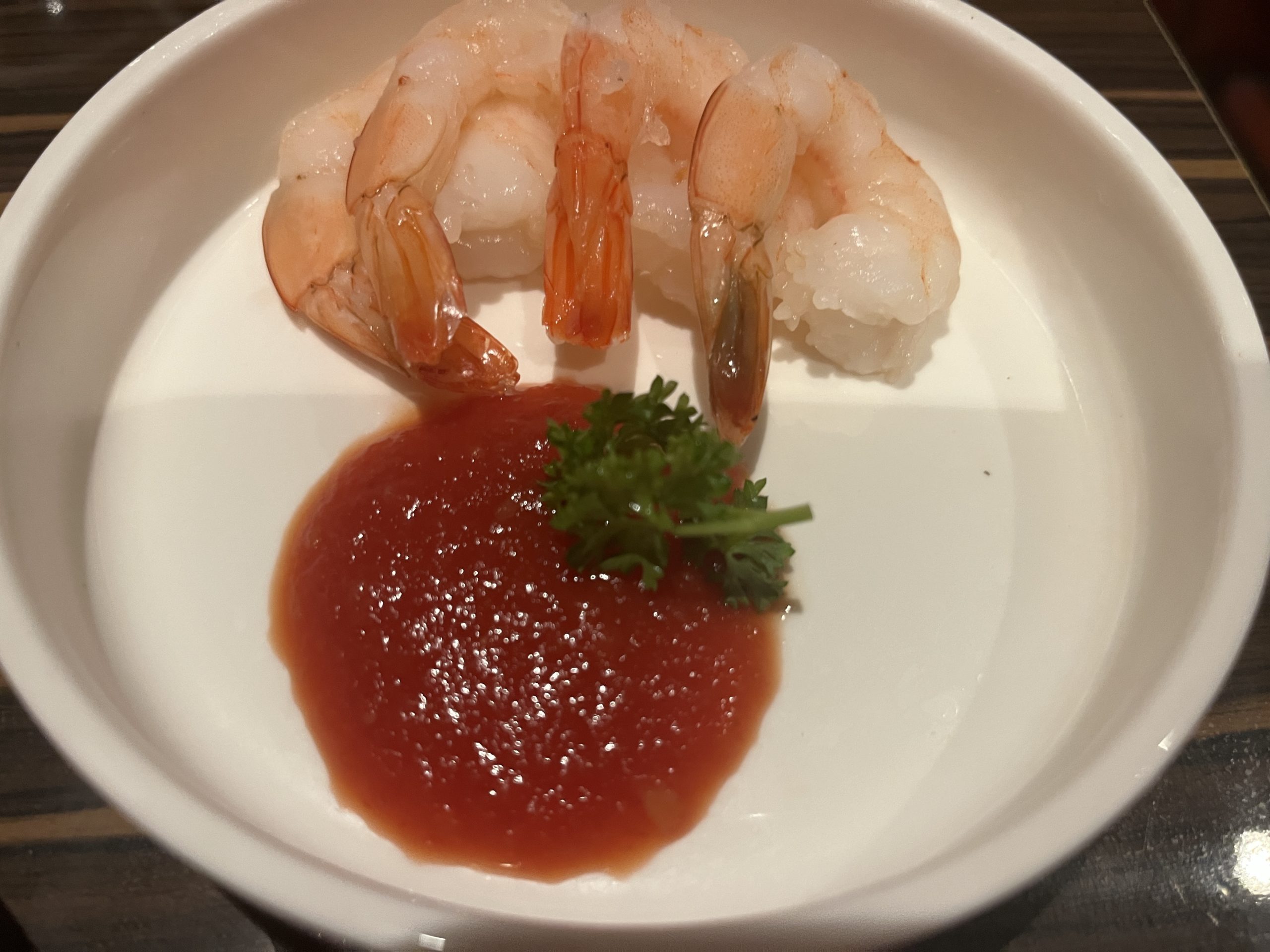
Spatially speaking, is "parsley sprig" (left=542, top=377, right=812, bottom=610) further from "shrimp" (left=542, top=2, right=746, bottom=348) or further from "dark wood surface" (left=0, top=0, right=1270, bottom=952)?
"dark wood surface" (left=0, top=0, right=1270, bottom=952)

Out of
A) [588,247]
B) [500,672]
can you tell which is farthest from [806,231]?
[500,672]

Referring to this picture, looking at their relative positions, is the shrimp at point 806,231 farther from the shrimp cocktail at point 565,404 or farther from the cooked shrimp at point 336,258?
the cooked shrimp at point 336,258

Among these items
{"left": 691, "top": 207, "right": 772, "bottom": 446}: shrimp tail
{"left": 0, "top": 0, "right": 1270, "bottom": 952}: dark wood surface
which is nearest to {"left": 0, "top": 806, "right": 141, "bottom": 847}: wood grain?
{"left": 0, "top": 0, "right": 1270, "bottom": 952}: dark wood surface

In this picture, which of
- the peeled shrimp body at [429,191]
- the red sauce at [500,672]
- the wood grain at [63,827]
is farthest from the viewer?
the peeled shrimp body at [429,191]

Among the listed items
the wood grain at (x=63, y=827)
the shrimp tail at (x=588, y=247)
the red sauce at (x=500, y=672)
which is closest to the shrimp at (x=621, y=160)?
the shrimp tail at (x=588, y=247)

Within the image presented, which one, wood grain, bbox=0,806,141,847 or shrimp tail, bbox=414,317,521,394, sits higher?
shrimp tail, bbox=414,317,521,394

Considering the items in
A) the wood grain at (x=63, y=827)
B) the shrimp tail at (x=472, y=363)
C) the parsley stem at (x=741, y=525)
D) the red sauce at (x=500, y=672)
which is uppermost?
the shrimp tail at (x=472, y=363)
